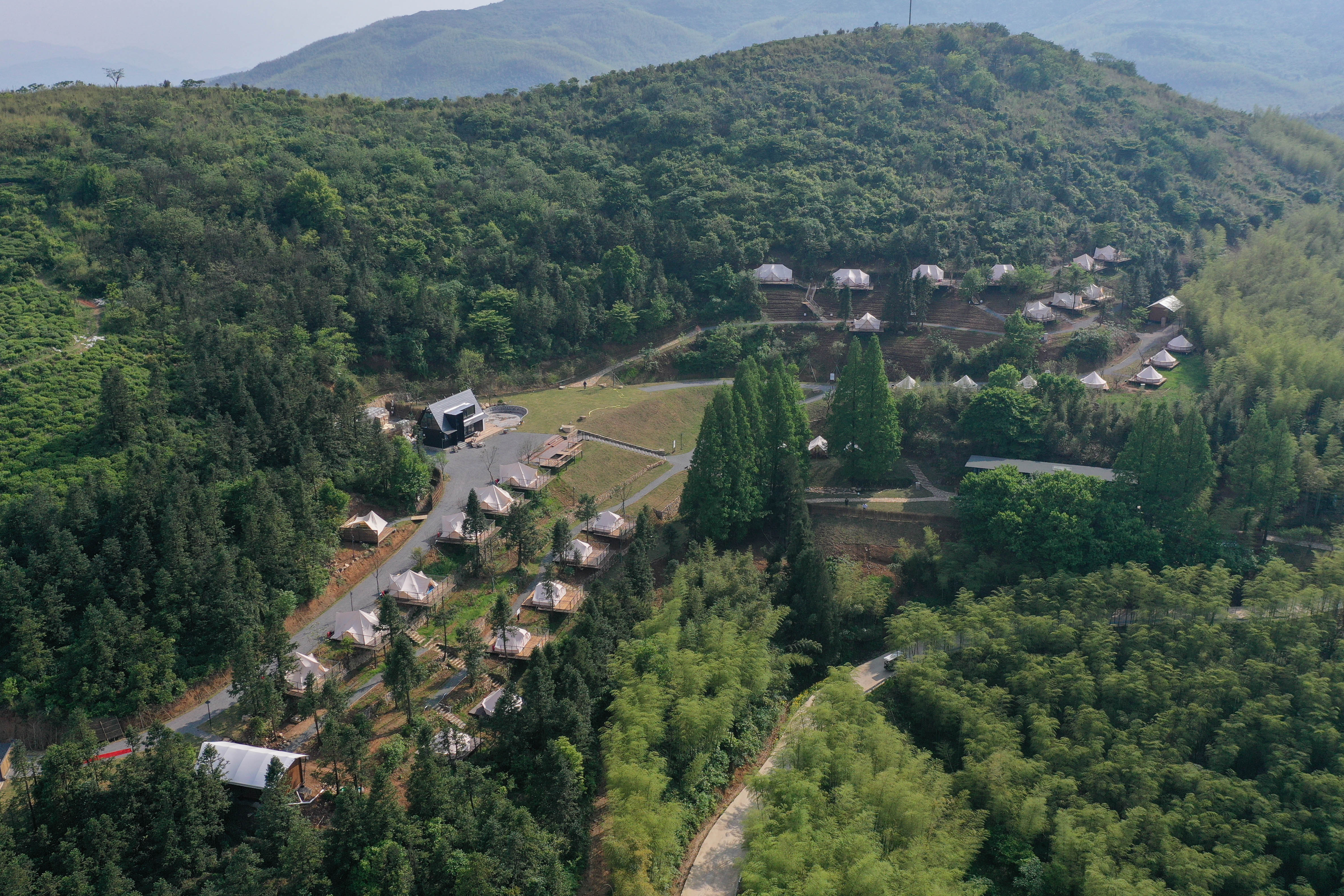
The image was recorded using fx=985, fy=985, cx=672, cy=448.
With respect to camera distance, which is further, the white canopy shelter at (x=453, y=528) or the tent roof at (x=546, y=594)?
the white canopy shelter at (x=453, y=528)

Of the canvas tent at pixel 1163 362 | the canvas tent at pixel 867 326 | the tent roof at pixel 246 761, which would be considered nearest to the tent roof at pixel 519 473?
the tent roof at pixel 246 761

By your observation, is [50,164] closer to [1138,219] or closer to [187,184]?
[187,184]

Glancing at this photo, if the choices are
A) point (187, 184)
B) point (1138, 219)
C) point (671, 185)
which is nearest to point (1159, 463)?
point (1138, 219)

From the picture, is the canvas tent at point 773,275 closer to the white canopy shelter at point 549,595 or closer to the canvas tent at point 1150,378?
the canvas tent at point 1150,378

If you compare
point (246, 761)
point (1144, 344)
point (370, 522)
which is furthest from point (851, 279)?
point (246, 761)

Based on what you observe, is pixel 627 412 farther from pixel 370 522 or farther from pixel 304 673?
pixel 304 673

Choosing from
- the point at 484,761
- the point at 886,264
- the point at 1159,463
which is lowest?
the point at 484,761
